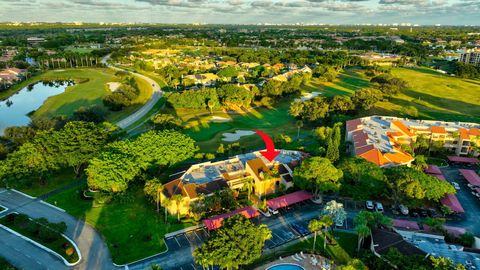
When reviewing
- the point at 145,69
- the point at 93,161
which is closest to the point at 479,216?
the point at 93,161

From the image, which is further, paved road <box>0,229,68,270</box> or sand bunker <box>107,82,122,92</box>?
sand bunker <box>107,82,122,92</box>

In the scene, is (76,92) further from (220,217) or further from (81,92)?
(220,217)

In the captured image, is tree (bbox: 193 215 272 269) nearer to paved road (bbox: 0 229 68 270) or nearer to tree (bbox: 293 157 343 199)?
tree (bbox: 293 157 343 199)

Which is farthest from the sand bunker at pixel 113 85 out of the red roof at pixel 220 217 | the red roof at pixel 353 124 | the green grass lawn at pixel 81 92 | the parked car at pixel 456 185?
the parked car at pixel 456 185

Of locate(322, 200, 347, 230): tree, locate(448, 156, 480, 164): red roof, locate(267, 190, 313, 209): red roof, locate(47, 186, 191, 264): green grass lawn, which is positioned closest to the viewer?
locate(47, 186, 191, 264): green grass lawn

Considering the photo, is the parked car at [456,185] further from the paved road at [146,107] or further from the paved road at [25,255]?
the paved road at [146,107]

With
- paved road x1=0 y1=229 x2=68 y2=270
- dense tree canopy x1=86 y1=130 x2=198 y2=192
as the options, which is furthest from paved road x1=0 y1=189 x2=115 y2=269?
dense tree canopy x1=86 y1=130 x2=198 y2=192
